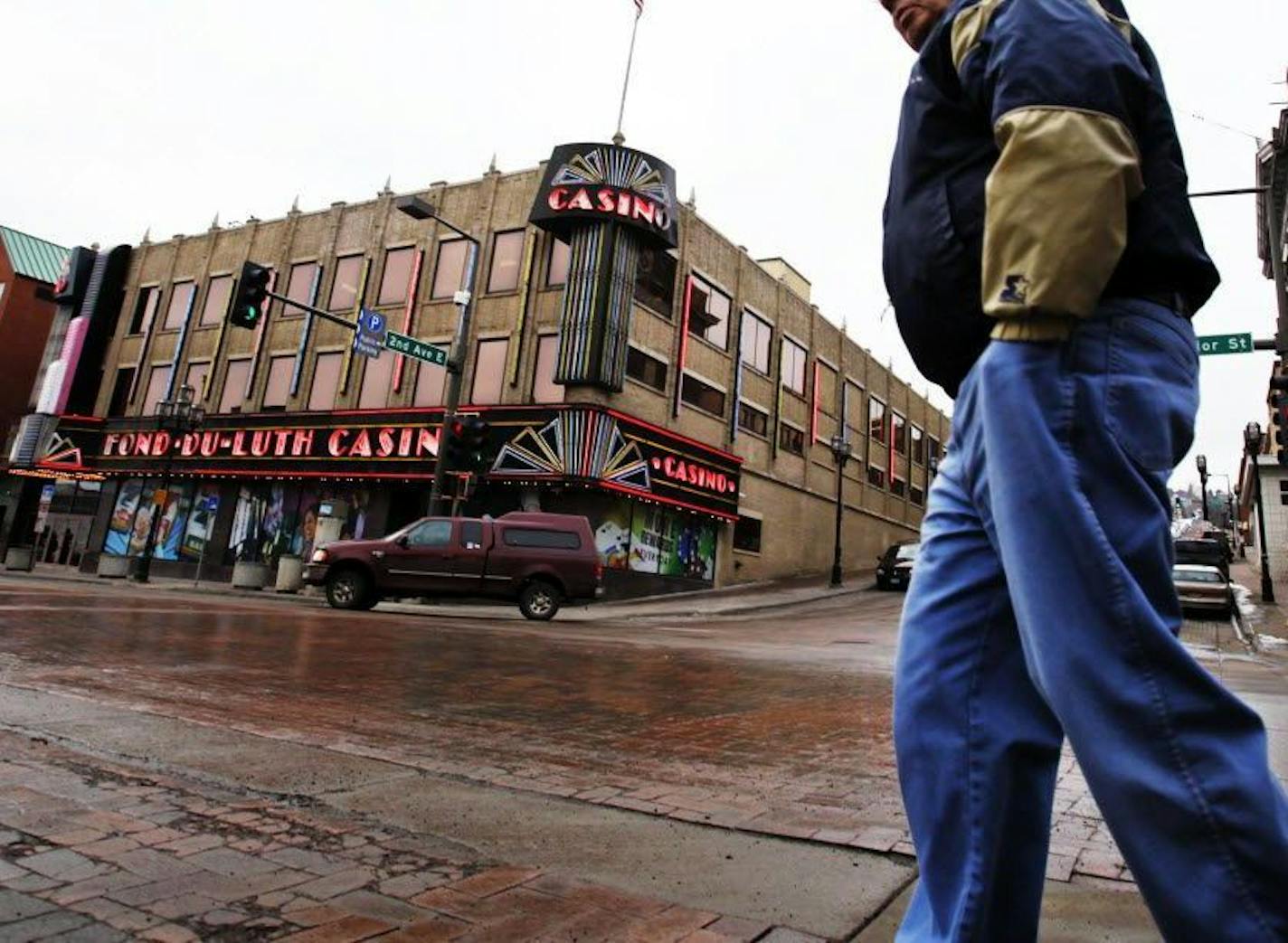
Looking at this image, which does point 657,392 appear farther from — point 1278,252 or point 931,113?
point 931,113

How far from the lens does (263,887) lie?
188 cm

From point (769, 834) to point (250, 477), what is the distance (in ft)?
89.0

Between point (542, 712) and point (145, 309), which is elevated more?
point (145, 309)

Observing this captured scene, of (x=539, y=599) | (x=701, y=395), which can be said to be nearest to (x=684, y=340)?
(x=701, y=395)

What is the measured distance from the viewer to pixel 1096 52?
1.32 metres

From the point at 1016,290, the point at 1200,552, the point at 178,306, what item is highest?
the point at 178,306

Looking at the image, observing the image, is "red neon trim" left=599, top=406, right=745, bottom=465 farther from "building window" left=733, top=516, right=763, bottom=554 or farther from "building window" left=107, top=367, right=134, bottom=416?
"building window" left=107, top=367, right=134, bottom=416

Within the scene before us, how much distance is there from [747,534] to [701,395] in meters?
5.43

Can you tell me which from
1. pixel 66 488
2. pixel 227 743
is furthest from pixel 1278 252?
pixel 66 488

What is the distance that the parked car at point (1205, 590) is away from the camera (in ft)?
61.4

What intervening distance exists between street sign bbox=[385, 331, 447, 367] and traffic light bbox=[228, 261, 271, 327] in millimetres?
2639

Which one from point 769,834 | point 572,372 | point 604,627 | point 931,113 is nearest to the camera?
point 931,113

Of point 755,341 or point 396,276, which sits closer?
point 396,276

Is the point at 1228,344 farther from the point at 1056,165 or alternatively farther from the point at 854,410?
the point at 854,410
